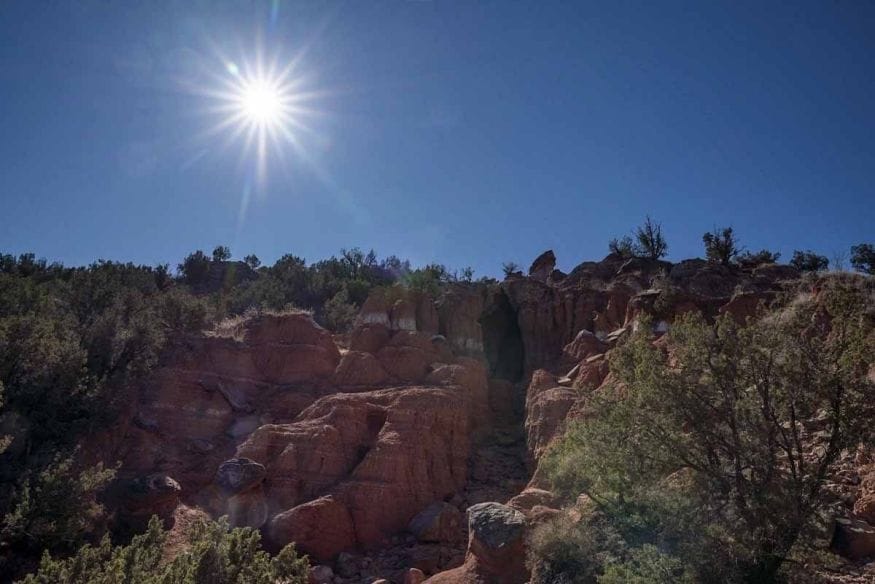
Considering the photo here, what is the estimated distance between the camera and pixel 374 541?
655 inches

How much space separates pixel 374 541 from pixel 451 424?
5372mm

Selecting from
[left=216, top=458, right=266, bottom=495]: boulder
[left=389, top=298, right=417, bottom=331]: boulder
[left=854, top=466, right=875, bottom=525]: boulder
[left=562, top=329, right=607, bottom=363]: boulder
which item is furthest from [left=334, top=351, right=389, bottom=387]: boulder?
[left=854, top=466, right=875, bottom=525]: boulder

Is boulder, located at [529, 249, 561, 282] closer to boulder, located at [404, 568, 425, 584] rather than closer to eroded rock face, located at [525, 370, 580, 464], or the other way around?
eroded rock face, located at [525, 370, 580, 464]

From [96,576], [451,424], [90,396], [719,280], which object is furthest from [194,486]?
[719,280]

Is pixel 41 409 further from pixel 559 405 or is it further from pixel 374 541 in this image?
pixel 559 405

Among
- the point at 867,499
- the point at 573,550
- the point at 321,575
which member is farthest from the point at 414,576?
the point at 867,499

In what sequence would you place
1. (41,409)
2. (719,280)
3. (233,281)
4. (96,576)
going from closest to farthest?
1. (96,576)
2. (41,409)
3. (719,280)
4. (233,281)

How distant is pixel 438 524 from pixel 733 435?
9.53 m

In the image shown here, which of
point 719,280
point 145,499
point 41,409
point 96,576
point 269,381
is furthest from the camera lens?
point 719,280

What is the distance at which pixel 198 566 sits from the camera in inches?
309

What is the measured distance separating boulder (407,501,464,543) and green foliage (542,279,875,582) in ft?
18.9

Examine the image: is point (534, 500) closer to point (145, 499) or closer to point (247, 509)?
point (247, 509)

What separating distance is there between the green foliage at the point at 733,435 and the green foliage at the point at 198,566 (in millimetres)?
5708

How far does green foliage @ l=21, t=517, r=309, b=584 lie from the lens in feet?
26.2
